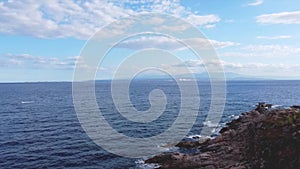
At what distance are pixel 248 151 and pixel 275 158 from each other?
4.51 metres

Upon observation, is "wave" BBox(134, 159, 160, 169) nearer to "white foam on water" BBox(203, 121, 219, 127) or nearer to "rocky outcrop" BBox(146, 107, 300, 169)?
"rocky outcrop" BBox(146, 107, 300, 169)

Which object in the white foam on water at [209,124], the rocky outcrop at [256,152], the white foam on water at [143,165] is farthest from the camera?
the white foam on water at [209,124]

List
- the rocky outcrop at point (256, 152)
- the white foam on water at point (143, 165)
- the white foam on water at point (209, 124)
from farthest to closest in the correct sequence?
the white foam on water at point (209, 124), the white foam on water at point (143, 165), the rocky outcrop at point (256, 152)

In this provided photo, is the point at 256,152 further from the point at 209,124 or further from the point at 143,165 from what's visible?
the point at 209,124

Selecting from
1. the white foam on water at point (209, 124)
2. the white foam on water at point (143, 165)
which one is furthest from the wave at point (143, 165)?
the white foam on water at point (209, 124)

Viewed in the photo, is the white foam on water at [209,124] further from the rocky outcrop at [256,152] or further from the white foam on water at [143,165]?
the white foam on water at [143,165]

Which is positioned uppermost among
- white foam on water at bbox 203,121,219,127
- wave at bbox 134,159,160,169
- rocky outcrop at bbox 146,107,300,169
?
rocky outcrop at bbox 146,107,300,169

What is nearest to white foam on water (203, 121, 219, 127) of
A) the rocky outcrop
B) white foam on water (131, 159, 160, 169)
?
the rocky outcrop

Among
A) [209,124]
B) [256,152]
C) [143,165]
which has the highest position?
[256,152]

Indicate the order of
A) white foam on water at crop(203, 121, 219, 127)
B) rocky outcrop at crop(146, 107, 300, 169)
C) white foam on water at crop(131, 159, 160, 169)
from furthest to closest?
white foam on water at crop(203, 121, 219, 127), white foam on water at crop(131, 159, 160, 169), rocky outcrop at crop(146, 107, 300, 169)

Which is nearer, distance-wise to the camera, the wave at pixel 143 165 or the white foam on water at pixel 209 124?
the wave at pixel 143 165

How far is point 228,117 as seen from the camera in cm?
7950

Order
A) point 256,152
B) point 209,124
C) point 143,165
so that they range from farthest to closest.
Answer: point 209,124 → point 143,165 → point 256,152

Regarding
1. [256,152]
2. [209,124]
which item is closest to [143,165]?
[256,152]
